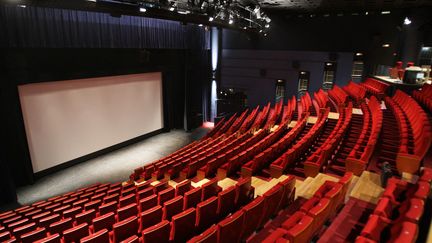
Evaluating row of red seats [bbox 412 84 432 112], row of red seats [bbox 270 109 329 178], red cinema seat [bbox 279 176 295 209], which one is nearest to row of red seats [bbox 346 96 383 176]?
row of red seats [bbox 270 109 329 178]

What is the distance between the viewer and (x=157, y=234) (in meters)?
1.89

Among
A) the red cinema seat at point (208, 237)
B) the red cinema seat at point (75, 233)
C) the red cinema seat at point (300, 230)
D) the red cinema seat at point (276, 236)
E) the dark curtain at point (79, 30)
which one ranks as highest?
the dark curtain at point (79, 30)

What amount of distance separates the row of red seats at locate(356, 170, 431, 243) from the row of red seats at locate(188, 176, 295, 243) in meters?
0.72

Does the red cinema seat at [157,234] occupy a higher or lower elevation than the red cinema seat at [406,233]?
lower

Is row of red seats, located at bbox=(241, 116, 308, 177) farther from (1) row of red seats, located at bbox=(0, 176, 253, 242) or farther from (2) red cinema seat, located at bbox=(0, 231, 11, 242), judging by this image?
(2) red cinema seat, located at bbox=(0, 231, 11, 242)

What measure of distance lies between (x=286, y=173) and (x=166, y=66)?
16.2 feet

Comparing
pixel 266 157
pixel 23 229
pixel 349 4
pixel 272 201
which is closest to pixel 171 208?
pixel 272 201

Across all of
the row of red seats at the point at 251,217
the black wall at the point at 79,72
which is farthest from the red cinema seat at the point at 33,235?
the black wall at the point at 79,72

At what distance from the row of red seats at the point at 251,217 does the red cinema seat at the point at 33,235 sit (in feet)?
5.01

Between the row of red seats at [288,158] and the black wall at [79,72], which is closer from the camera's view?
the row of red seats at [288,158]

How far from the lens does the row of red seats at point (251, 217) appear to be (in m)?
1.76

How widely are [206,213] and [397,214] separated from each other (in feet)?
4.48

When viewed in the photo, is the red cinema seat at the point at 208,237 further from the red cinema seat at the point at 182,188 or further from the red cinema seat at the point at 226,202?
the red cinema seat at the point at 182,188

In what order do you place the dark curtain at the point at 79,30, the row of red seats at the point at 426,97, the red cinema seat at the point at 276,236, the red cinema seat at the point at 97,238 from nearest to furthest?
1. the red cinema seat at the point at 276,236
2. the red cinema seat at the point at 97,238
3. the dark curtain at the point at 79,30
4. the row of red seats at the point at 426,97
